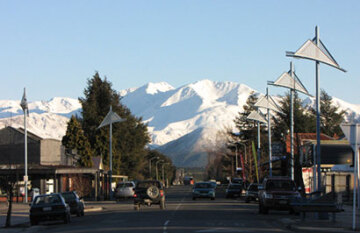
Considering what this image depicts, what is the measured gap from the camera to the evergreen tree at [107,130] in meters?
98.8

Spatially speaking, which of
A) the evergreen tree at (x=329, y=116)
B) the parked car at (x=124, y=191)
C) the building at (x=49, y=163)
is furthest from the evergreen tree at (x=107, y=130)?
the evergreen tree at (x=329, y=116)

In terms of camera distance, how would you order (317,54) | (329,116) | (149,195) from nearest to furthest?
(317,54) < (149,195) < (329,116)

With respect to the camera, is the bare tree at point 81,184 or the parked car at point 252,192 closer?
the parked car at point 252,192

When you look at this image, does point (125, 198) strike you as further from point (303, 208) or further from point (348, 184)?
point (303, 208)

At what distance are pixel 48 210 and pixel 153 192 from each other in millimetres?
10292

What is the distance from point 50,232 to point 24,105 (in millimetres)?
30732

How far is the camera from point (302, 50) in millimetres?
30047

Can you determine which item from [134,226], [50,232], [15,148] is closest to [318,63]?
[134,226]

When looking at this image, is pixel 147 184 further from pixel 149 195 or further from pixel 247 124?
pixel 247 124

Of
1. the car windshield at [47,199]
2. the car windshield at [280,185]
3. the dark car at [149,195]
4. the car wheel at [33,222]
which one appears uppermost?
the car windshield at [280,185]

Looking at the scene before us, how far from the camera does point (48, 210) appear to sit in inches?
1163

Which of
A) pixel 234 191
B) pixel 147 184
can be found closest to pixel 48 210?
pixel 147 184

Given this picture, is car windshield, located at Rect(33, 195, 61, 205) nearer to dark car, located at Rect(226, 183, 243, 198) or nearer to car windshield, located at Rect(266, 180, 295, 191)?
car windshield, located at Rect(266, 180, 295, 191)

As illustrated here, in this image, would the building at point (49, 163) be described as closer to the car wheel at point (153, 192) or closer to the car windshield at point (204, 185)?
the car windshield at point (204, 185)
